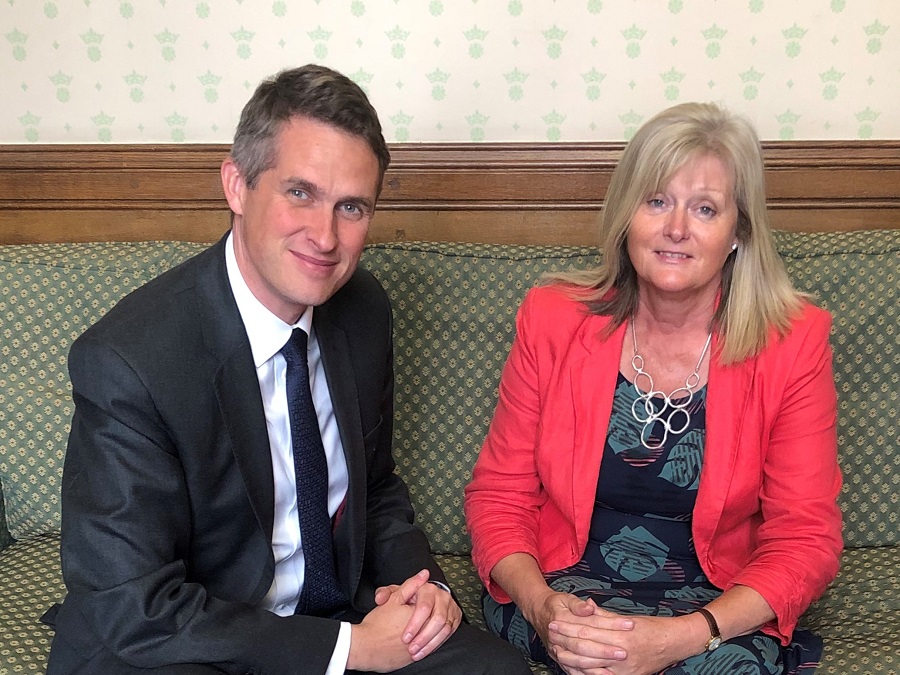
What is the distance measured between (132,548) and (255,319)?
0.40 metres

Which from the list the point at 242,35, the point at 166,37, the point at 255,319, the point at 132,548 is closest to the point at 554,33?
the point at 242,35

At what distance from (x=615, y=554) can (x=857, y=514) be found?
2.08ft

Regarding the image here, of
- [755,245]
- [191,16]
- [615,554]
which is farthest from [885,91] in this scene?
[191,16]

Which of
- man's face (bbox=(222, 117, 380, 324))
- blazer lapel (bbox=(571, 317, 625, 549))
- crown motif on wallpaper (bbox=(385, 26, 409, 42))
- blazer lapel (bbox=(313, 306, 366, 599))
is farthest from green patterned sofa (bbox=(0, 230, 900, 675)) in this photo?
man's face (bbox=(222, 117, 380, 324))

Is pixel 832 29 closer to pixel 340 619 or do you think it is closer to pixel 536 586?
pixel 536 586

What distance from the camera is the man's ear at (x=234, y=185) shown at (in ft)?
5.03

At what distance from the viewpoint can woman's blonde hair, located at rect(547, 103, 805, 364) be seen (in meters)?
1.71

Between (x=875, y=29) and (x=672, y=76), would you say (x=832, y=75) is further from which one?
(x=672, y=76)

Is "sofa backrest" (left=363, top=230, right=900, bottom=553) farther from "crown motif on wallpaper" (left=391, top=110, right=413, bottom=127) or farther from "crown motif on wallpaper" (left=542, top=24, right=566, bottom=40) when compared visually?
"crown motif on wallpaper" (left=542, top=24, right=566, bottom=40)

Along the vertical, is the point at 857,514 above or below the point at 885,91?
below

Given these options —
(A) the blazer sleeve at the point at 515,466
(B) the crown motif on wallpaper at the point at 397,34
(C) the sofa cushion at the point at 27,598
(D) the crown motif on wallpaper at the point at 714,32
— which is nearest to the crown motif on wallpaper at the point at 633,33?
(D) the crown motif on wallpaper at the point at 714,32

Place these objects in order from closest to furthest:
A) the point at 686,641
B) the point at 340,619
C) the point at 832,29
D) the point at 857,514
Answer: the point at 686,641
the point at 340,619
the point at 857,514
the point at 832,29

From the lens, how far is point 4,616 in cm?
180

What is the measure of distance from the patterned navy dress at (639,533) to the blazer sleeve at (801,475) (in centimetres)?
11
